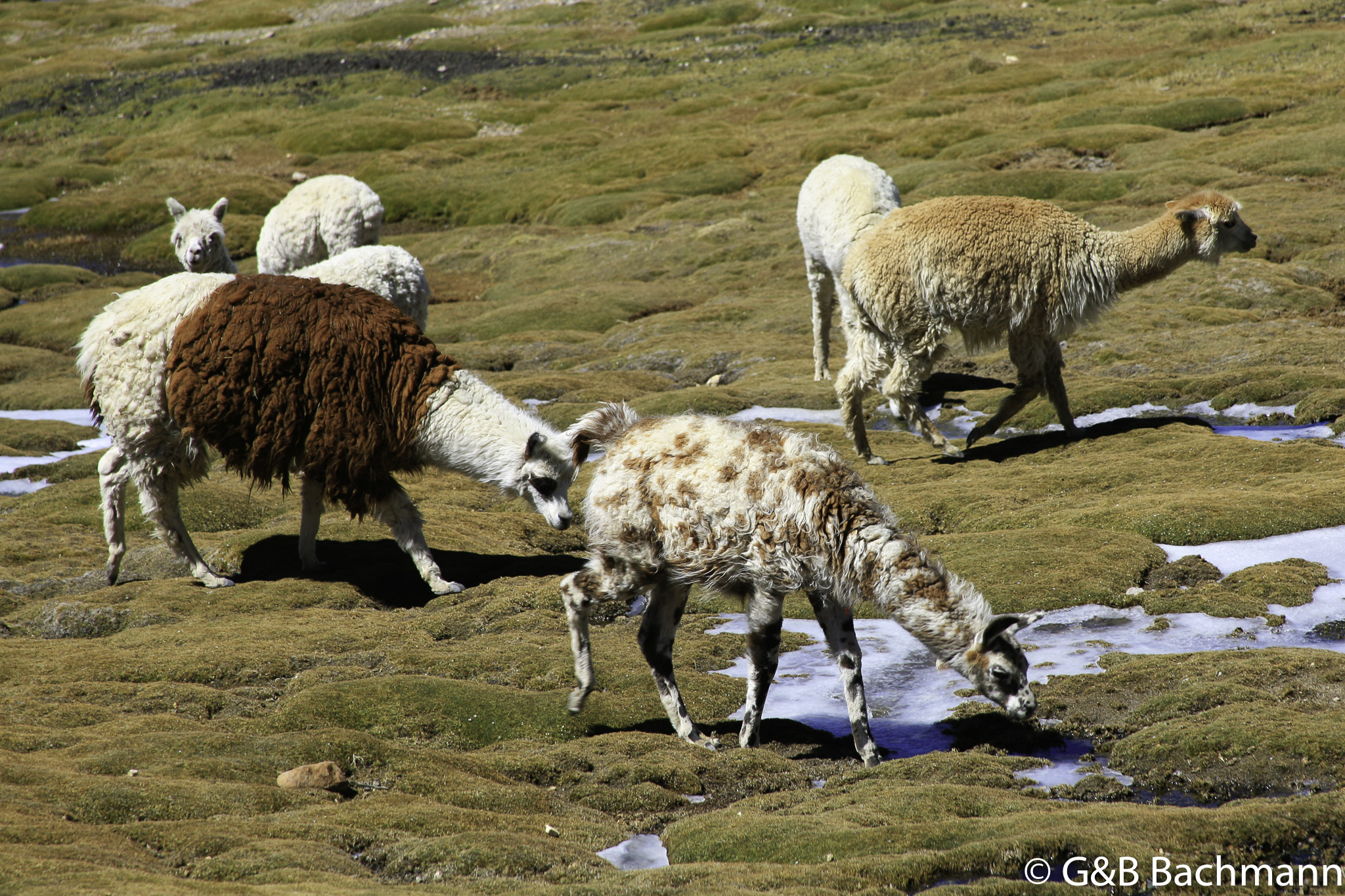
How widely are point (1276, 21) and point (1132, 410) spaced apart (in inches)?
2650

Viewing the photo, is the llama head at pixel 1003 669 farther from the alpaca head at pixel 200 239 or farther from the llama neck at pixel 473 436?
the alpaca head at pixel 200 239

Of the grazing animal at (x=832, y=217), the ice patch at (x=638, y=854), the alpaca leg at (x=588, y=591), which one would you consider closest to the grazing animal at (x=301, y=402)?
the alpaca leg at (x=588, y=591)

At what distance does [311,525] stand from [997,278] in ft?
33.5

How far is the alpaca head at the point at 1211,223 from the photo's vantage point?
1694 centimetres

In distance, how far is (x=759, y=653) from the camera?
8844 mm

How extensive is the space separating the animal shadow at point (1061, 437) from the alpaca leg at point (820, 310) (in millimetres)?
5770

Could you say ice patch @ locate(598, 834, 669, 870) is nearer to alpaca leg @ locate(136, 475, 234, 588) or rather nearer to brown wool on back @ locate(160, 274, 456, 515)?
brown wool on back @ locate(160, 274, 456, 515)

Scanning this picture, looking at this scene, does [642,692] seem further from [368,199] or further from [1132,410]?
[368,199]

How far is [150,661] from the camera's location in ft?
35.6

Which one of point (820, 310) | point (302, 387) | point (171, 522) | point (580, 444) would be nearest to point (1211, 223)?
point (820, 310)

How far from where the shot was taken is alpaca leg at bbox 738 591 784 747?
873 cm

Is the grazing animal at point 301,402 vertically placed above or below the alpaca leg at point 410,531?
above

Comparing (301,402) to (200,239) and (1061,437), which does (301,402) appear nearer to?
(200,239)

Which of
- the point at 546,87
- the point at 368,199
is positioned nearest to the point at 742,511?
the point at 368,199
